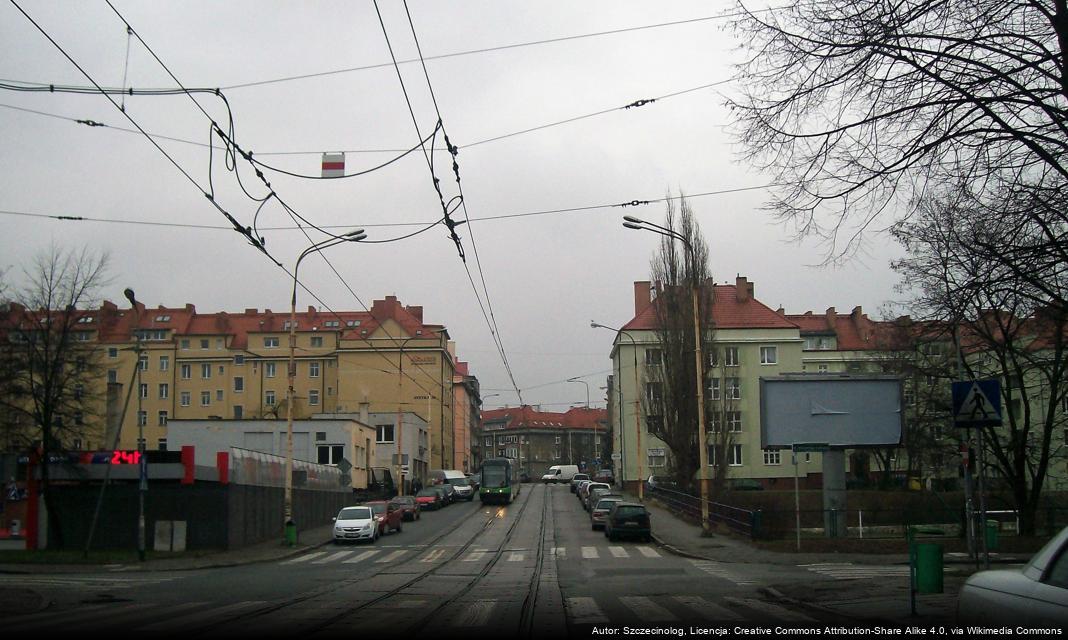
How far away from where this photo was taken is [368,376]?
8869 cm

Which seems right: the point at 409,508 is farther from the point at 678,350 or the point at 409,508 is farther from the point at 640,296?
the point at 640,296

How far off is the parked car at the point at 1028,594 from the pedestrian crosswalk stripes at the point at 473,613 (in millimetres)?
5355

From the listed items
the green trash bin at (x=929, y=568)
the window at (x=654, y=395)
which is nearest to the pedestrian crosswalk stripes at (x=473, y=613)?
the green trash bin at (x=929, y=568)

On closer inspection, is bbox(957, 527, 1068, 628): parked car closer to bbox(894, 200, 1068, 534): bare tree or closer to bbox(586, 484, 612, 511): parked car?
bbox(894, 200, 1068, 534): bare tree

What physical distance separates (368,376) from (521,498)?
943 inches

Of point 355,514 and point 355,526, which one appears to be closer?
point 355,526

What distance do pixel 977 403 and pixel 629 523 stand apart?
22142 mm

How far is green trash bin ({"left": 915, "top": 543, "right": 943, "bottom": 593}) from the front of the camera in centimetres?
1326

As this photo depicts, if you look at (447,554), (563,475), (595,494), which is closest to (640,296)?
(563,475)

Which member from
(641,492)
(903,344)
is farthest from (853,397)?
(641,492)

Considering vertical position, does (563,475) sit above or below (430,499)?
below

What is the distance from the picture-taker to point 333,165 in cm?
1766

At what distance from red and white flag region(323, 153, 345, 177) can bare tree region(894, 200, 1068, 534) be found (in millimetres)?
9790

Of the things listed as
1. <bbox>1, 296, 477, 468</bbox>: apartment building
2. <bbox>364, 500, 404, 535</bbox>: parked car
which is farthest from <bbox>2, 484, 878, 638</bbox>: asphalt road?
<bbox>1, 296, 477, 468</bbox>: apartment building
